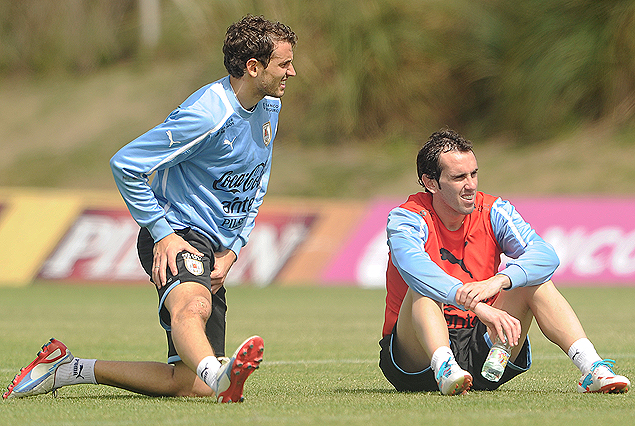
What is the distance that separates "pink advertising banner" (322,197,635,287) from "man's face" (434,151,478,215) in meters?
11.1

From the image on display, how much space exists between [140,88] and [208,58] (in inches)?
214

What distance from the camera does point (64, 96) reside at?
113ft

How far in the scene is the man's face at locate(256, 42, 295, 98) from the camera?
16.5 ft

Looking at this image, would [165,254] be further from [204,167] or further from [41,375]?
[41,375]

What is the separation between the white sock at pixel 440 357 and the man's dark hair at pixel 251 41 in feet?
5.59

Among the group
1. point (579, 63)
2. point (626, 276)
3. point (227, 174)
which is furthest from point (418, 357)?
point (579, 63)

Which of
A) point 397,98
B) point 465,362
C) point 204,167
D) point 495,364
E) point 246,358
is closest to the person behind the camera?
point 246,358

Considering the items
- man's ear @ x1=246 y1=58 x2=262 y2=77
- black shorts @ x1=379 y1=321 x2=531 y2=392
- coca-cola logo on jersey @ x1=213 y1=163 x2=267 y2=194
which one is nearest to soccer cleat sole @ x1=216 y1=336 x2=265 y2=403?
black shorts @ x1=379 y1=321 x2=531 y2=392

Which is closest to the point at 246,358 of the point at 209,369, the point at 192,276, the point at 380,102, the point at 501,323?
the point at 209,369

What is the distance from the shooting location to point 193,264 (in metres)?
4.93

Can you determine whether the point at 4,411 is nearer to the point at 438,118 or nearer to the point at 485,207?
the point at 485,207

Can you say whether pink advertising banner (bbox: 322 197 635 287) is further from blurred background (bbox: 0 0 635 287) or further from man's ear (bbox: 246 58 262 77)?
man's ear (bbox: 246 58 262 77)

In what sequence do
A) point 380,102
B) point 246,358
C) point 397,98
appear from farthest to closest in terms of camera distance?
point 397,98, point 380,102, point 246,358

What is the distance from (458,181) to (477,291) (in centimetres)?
60
